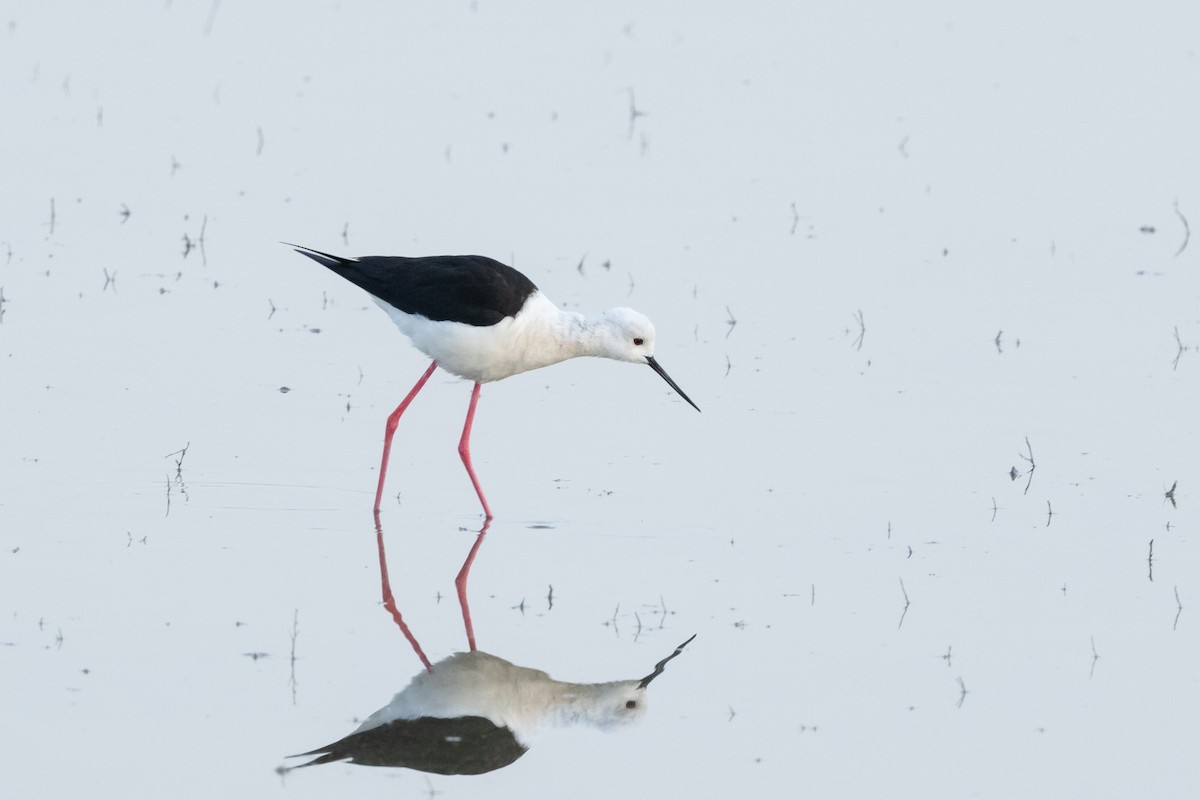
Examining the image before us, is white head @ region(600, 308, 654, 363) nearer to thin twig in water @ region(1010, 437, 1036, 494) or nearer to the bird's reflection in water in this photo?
thin twig in water @ region(1010, 437, 1036, 494)

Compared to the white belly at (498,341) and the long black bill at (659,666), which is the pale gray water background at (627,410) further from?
the white belly at (498,341)

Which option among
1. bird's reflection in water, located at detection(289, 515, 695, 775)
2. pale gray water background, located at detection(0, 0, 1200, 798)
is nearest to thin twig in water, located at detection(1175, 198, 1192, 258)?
pale gray water background, located at detection(0, 0, 1200, 798)

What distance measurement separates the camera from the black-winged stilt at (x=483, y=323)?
332 inches

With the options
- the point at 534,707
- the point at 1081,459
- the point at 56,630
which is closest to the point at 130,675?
the point at 56,630

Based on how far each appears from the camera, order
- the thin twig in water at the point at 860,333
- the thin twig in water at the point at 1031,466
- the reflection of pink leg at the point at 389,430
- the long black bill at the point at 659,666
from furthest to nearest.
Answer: the thin twig in water at the point at 860,333, the thin twig in water at the point at 1031,466, the reflection of pink leg at the point at 389,430, the long black bill at the point at 659,666

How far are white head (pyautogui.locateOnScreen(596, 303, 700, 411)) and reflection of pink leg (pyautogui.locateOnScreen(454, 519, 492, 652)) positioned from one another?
3.43ft

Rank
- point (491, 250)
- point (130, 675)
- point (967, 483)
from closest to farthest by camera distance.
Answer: point (130, 675), point (967, 483), point (491, 250)

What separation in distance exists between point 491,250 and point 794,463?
3.82 m

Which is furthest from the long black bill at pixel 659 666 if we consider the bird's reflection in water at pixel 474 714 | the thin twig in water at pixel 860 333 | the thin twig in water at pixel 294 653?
the thin twig in water at pixel 860 333

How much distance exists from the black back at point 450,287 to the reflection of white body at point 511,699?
85.6 inches

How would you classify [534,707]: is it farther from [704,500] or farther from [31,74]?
[31,74]

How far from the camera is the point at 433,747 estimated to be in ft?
19.7

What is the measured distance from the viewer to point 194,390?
9.46m

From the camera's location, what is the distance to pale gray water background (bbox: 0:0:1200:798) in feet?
20.7
